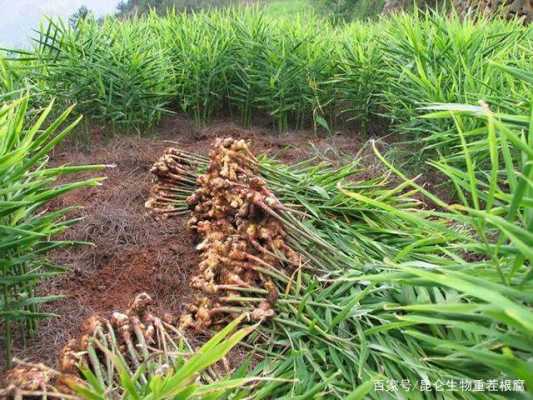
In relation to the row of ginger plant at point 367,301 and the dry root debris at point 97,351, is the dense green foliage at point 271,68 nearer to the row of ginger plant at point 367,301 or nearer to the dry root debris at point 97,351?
the row of ginger plant at point 367,301

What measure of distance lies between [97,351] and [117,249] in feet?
2.91

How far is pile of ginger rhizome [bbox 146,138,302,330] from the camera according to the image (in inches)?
62.5

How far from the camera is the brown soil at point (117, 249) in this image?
5.61ft

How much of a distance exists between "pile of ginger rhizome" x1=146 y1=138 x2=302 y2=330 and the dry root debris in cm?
18

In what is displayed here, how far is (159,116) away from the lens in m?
3.30

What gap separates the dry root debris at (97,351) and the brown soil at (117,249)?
0.75 feet

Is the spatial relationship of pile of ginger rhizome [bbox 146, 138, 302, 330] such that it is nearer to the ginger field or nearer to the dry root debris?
the ginger field

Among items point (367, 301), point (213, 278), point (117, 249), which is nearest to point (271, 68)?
point (117, 249)

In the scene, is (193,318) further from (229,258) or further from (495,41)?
(495,41)

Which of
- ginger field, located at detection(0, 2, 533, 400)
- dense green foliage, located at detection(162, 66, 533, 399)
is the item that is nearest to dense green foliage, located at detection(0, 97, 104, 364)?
ginger field, located at detection(0, 2, 533, 400)

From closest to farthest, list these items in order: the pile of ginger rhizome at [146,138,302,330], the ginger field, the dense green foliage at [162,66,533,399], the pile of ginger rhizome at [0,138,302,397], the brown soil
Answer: the dense green foliage at [162,66,533,399]
the ginger field
the pile of ginger rhizome at [0,138,302,397]
the pile of ginger rhizome at [146,138,302,330]
the brown soil

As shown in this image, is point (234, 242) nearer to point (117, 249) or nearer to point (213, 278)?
point (213, 278)

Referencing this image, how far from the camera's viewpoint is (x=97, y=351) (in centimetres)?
128

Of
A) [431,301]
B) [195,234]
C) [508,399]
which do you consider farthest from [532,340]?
[195,234]
